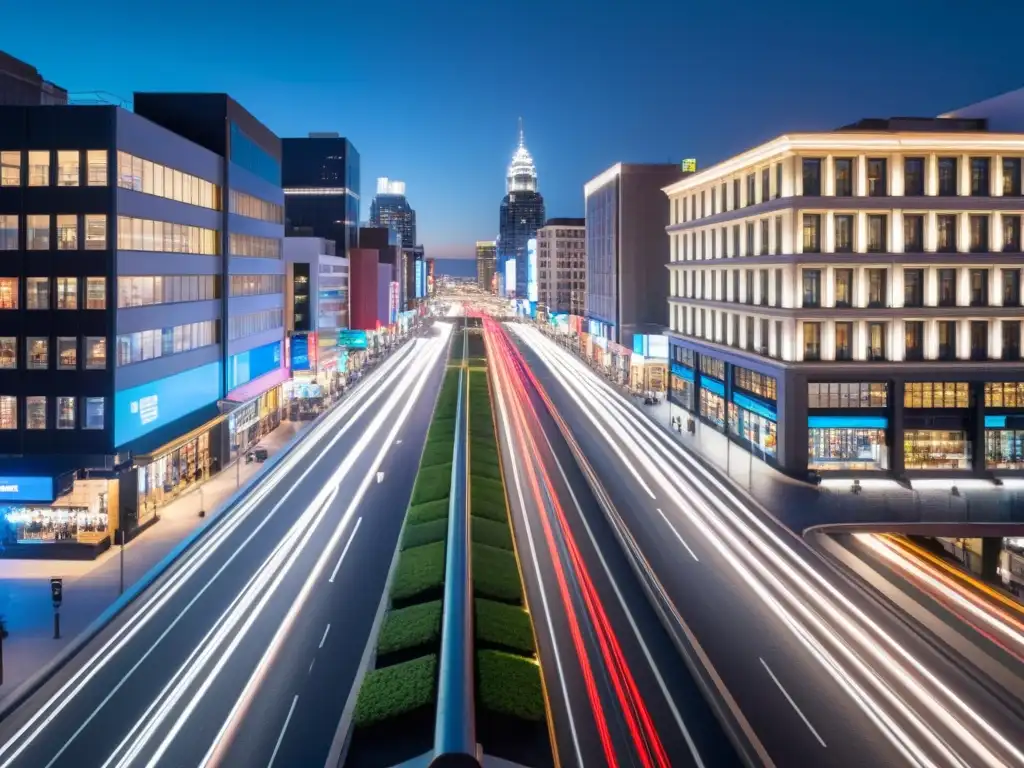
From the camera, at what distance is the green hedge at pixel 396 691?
1788 centimetres

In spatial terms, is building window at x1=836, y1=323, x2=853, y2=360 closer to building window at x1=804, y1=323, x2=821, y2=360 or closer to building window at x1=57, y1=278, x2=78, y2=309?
building window at x1=804, y1=323, x2=821, y2=360

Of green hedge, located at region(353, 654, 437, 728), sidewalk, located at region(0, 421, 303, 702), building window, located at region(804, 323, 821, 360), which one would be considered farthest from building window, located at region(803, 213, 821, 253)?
green hedge, located at region(353, 654, 437, 728)

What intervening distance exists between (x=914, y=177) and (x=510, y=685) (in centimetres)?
4208

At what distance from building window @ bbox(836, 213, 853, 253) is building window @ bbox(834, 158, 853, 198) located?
131 centimetres

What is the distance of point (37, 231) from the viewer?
111 feet

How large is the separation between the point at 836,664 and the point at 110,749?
65.2ft

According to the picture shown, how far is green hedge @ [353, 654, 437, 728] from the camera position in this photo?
17.9 m

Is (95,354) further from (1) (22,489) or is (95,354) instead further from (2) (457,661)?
(2) (457,661)

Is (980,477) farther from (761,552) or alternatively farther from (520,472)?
(520,472)

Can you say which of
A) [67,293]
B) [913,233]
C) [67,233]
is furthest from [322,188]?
[913,233]

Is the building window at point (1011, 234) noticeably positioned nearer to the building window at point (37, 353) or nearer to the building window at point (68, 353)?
the building window at point (68, 353)

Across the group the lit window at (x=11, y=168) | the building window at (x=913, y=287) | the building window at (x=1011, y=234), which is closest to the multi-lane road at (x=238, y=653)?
the lit window at (x=11, y=168)

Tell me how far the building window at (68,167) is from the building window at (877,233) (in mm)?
42977

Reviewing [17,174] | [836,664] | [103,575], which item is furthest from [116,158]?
[836,664]
